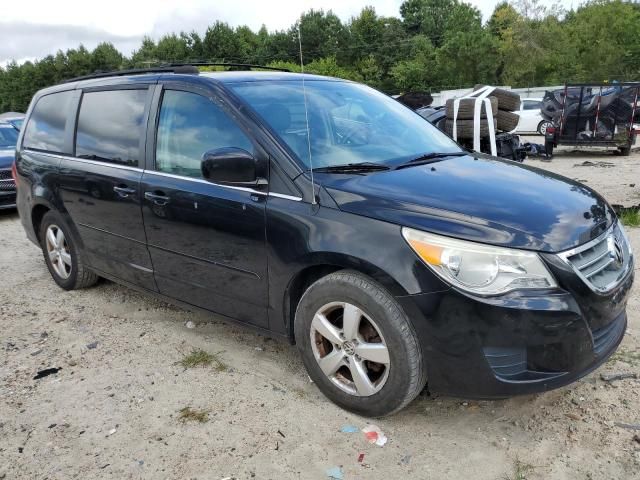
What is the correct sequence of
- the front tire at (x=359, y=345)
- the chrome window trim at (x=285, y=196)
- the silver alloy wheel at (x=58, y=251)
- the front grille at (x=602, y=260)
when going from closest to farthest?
the front grille at (x=602, y=260) → the front tire at (x=359, y=345) → the chrome window trim at (x=285, y=196) → the silver alloy wheel at (x=58, y=251)

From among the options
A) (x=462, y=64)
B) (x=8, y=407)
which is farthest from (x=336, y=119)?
(x=462, y=64)

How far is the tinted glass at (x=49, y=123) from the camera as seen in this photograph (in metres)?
4.61

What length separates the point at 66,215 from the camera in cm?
454

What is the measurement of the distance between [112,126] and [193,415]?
2211mm

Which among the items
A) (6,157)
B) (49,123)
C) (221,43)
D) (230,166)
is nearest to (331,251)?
(230,166)

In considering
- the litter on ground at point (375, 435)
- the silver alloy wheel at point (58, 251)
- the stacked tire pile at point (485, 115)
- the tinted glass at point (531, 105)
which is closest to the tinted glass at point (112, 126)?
the silver alloy wheel at point (58, 251)

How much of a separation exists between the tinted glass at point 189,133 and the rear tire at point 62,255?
1.58 metres

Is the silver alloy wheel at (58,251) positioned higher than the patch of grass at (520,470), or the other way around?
the silver alloy wheel at (58,251)

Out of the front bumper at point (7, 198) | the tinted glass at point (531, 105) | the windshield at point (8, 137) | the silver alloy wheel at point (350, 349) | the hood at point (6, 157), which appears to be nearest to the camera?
the silver alloy wheel at point (350, 349)

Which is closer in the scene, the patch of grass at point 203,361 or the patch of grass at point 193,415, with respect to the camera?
the patch of grass at point 193,415

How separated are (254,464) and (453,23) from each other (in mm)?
62162

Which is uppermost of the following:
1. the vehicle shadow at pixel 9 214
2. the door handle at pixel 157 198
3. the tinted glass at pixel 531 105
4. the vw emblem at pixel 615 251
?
the door handle at pixel 157 198

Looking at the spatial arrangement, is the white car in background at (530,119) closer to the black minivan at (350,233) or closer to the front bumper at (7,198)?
the front bumper at (7,198)

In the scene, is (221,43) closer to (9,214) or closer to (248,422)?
(9,214)
